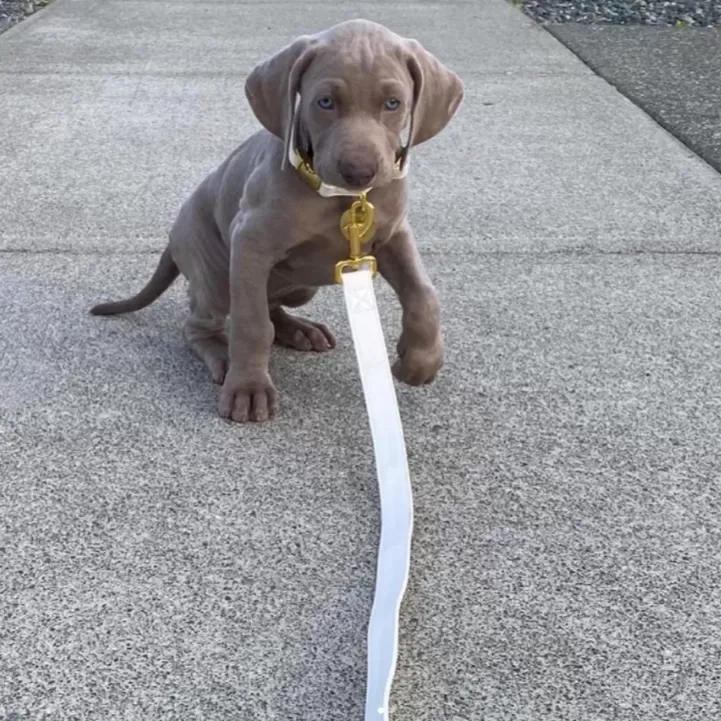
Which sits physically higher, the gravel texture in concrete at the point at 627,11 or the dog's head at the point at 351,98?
the dog's head at the point at 351,98

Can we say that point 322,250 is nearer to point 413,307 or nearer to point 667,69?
point 413,307

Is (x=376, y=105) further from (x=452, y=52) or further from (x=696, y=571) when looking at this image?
(x=452, y=52)

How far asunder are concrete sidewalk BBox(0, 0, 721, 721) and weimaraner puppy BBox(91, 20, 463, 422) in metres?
0.15

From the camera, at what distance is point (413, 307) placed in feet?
9.44

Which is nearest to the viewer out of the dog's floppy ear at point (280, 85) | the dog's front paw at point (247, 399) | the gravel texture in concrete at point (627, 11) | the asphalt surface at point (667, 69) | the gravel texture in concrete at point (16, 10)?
the dog's floppy ear at point (280, 85)

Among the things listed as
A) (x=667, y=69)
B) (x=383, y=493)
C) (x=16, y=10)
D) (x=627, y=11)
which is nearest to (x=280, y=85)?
(x=383, y=493)

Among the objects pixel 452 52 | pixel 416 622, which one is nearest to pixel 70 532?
pixel 416 622

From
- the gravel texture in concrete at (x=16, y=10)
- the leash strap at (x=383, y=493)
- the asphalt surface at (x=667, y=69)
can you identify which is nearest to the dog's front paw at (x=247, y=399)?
the leash strap at (x=383, y=493)

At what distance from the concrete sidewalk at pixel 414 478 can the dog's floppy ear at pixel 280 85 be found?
782 mm

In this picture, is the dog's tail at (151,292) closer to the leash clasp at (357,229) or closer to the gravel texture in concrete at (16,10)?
the leash clasp at (357,229)

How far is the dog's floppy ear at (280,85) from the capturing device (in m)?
2.55

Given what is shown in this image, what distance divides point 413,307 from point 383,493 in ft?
2.07

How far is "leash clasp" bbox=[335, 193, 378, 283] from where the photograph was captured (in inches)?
105

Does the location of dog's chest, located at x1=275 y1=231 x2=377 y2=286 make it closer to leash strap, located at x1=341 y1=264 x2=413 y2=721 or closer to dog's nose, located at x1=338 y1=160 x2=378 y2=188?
leash strap, located at x1=341 y1=264 x2=413 y2=721
